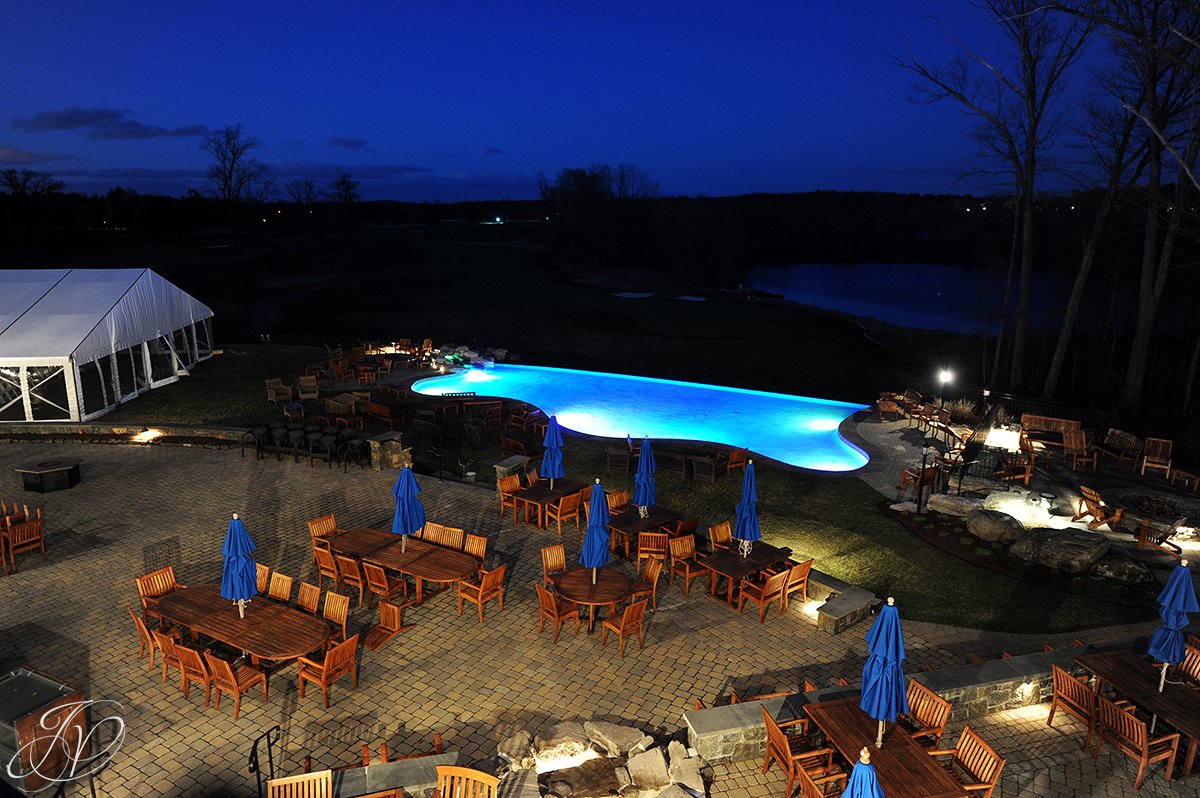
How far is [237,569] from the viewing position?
8.73 m

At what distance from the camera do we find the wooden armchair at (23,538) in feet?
38.0

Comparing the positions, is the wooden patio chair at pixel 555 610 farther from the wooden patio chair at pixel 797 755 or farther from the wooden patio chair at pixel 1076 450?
the wooden patio chair at pixel 1076 450

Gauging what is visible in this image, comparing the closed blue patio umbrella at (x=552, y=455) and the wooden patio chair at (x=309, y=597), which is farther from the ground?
the closed blue patio umbrella at (x=552, y=455)

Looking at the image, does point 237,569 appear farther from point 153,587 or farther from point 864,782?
point 864,782

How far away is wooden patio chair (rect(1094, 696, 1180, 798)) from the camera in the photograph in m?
7.36

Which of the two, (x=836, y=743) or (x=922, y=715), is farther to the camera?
(x=922, y=715)

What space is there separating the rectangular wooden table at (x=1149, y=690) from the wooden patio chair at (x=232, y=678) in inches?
394

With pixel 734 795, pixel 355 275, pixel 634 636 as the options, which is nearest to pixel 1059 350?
pixel 634 636

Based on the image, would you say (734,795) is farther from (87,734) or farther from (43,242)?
(43,242)

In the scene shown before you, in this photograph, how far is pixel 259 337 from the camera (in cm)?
3216

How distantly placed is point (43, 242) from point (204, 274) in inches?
851

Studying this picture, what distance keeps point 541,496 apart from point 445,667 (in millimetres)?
4737

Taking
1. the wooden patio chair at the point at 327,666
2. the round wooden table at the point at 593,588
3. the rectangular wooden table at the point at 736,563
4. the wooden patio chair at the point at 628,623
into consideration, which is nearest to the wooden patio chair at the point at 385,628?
the wooden patio chair at the point at 327,666

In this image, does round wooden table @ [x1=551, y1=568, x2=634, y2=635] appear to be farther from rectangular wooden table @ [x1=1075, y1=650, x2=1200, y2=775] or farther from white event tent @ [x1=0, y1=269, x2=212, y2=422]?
white event tent @ [x1=0, y1=269, x2=212, y2=422]
